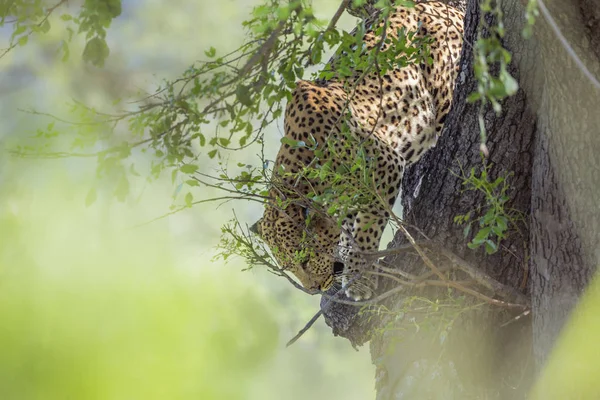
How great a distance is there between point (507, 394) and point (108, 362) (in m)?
5.23

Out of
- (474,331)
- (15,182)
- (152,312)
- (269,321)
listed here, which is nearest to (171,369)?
(152,312)

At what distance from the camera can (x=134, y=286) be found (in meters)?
10.5

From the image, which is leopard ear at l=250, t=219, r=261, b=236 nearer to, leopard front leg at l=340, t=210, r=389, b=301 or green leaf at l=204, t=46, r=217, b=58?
leopard front leg at l=340, t=210, r=389, b=301

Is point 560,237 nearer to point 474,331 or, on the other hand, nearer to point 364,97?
point 474,331

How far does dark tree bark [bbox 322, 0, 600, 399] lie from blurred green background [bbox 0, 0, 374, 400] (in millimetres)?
2301

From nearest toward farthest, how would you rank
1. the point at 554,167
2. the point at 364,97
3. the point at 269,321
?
the point at 554,167, the point at 364,97, the point at 269,321

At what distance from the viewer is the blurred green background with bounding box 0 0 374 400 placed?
8719mm

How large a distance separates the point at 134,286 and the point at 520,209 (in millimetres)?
7589

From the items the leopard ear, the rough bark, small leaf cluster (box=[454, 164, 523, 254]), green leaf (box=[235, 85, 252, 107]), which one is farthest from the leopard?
green leaf (box=[235, 85, 252, 107])

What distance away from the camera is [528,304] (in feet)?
11.8

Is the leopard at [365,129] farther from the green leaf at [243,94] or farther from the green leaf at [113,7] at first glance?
the green leaf at [113,7]

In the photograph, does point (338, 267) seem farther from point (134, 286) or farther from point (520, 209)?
point (134, 286)

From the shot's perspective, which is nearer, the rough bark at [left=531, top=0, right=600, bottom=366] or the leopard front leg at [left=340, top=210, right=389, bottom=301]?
the rough bark at [left=531, top=0, right=600, bottom=366]

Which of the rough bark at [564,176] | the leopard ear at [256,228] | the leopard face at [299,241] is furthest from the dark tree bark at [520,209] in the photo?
the leopard ear at [256,228]
